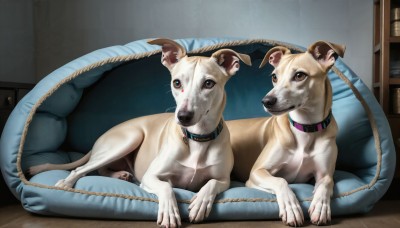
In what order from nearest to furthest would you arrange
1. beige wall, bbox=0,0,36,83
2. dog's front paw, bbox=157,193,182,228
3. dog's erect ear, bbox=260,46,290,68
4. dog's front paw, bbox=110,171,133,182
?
dog's front paw, bbox=157,193,182,228, dog's erect ear, bbox=260,46,290,68, dog's front paw, bbox=110,171,133,182, beige wall, bbox=0,0,36,83

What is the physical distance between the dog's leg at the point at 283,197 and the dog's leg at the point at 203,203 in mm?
249

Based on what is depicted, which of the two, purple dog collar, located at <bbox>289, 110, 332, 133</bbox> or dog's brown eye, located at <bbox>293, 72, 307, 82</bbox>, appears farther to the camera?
purple dog collar, located at <bbox>289, 110, 332, 133</bbox>

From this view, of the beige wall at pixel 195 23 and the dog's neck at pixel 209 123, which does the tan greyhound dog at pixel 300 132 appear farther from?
the beige wall at pixel 195 23

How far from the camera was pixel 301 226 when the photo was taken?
1.87 meters

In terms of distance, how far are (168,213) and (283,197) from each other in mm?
546

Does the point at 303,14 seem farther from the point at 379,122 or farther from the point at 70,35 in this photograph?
the point at 70,35

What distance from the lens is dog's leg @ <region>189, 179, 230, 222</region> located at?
6.19 feet

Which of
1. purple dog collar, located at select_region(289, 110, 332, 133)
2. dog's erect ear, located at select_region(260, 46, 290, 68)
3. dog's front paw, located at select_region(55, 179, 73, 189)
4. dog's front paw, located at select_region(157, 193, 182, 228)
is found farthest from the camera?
dog's erect ear, located at select_region(260, 46, 290, 68)

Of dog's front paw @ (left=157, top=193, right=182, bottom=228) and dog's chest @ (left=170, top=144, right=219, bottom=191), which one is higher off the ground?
dog's chest @ (left=170, top=144, right=219, bottom=191)

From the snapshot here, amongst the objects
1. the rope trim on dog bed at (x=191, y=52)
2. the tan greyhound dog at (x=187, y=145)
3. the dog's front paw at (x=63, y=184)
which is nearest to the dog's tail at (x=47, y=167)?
the tan greyhound dog at (x=187, y=145)

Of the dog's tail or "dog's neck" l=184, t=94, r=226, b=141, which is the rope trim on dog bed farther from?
"dog's neck" l=184, t=94, r=226, b=141

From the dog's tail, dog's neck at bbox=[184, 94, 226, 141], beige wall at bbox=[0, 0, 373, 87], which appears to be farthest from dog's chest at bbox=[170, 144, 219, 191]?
beige wall at bbox=[0, 0, 373, 87]

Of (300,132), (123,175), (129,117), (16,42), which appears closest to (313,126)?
(300,132)

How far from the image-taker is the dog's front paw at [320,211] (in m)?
1.88
